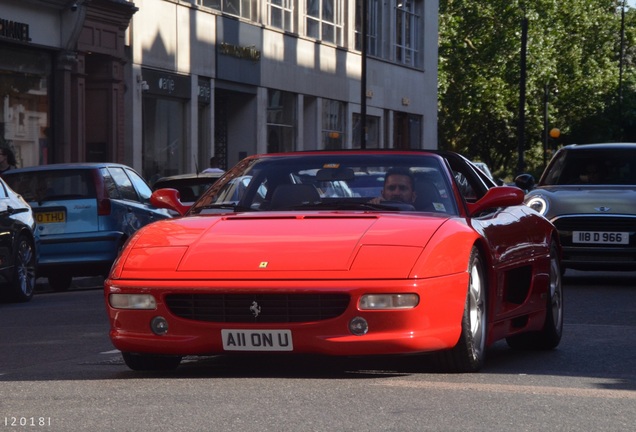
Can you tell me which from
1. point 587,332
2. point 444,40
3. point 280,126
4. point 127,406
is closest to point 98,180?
point 587,332

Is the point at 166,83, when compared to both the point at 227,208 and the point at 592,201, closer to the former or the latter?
the point at 592,201

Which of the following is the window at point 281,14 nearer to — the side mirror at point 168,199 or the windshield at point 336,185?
the side mirror at point 168,199

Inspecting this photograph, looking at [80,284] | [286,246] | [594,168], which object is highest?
[594,168]

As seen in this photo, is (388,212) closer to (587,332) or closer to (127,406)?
(127,406)

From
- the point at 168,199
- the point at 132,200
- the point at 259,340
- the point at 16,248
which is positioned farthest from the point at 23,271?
the point at 259,340

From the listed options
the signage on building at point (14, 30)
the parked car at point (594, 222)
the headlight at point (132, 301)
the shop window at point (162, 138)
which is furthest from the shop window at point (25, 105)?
the headlight at point (132, 301)

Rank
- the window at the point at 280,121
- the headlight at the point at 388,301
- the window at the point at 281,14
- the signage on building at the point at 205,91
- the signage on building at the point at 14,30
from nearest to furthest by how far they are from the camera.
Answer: the headlight at the point at 388,301, the signage on building at the point at 14,30, the signage on building at the point at 205,91, the window at the point at 281,14, the window at the point at 280,121

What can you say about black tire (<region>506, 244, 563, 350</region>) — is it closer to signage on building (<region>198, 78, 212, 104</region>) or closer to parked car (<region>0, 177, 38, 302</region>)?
parked car (<region>0, 177, 38, 302</region>)

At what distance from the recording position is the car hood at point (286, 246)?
26.4ft

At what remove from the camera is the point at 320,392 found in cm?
754

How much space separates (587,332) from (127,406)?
539 cm

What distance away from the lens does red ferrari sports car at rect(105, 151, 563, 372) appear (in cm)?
795

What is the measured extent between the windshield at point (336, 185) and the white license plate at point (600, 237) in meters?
8.58

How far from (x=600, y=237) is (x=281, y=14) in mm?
28344
